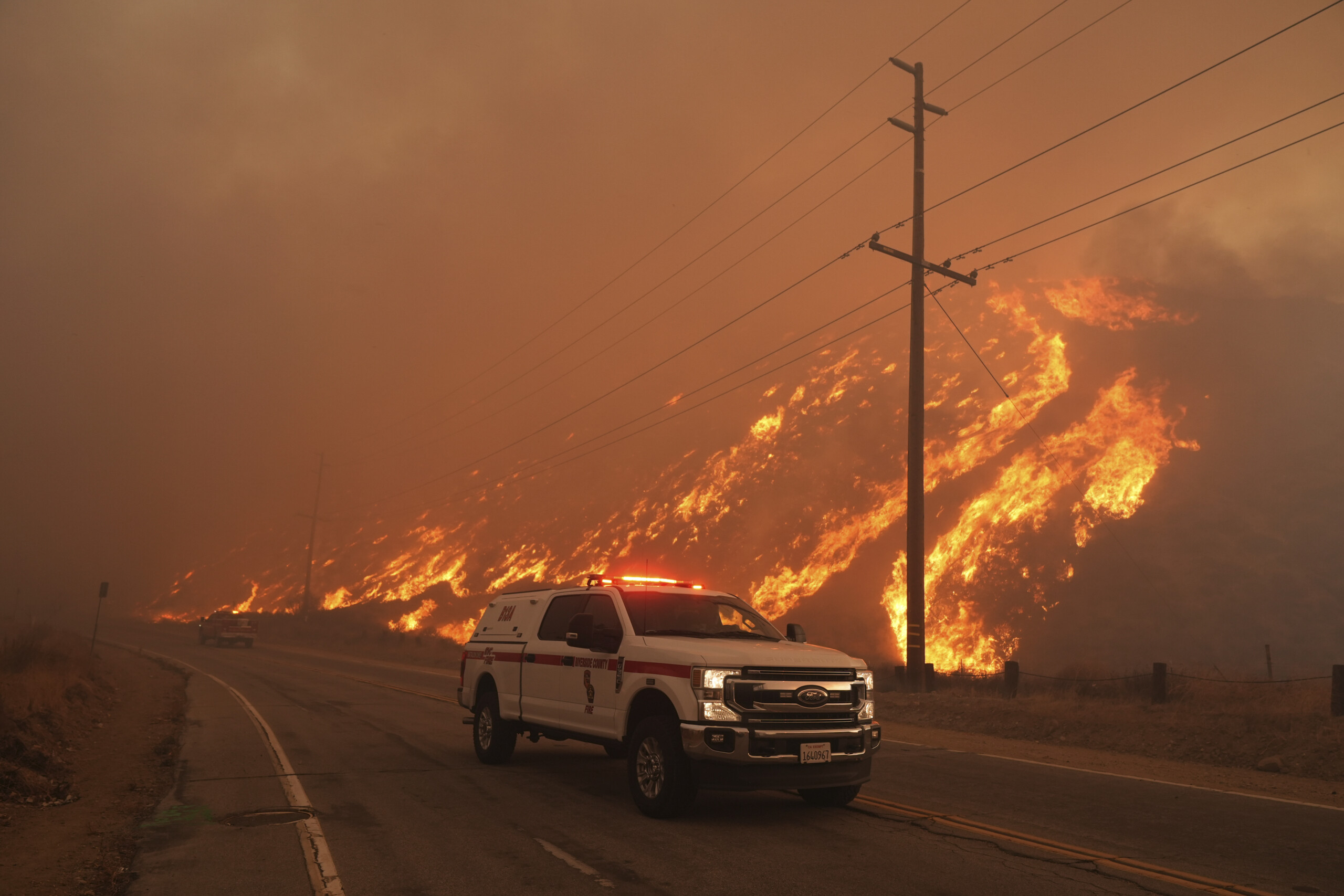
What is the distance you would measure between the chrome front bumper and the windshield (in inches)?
55.6

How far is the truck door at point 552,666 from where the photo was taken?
10.4m

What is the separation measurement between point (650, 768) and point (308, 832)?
316cm

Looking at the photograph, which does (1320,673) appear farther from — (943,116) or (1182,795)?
(1182,795)

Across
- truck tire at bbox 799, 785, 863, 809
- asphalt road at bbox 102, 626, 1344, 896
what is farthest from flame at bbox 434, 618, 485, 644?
truck tire at bbox 799, 785, 863, 809

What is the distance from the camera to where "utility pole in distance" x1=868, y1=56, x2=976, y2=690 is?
21.1 meters

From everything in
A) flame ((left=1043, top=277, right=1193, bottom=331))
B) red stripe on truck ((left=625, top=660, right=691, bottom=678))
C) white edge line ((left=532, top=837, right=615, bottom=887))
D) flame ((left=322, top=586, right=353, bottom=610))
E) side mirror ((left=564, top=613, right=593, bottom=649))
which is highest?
flame ((left=1043, top=277, right=1193, bottom=331))

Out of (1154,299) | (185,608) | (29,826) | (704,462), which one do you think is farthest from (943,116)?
(185,608)

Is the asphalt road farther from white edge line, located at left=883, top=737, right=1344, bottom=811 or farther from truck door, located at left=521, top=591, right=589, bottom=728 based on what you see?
truck door, located at left=521, top=591, right=589, bottom=728

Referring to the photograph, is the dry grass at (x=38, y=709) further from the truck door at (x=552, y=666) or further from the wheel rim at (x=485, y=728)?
the truck door at (x=552, y=666)

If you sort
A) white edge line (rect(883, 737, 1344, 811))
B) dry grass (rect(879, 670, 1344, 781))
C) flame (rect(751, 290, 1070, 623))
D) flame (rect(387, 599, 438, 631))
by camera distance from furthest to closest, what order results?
1. flame (rect(387, 599, 438, 631))
2. flame (rect(751, 290, 1070, 623))
3. dry grass (rect(879, 670, 1344, 781))
4. white edge line (rect(883, 737, 1344, 811))

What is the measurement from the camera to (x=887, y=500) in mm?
65688

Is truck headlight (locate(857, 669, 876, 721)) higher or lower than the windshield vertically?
lower

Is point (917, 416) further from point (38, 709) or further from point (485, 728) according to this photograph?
point (38, 709)

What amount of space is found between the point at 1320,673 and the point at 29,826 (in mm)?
41797
